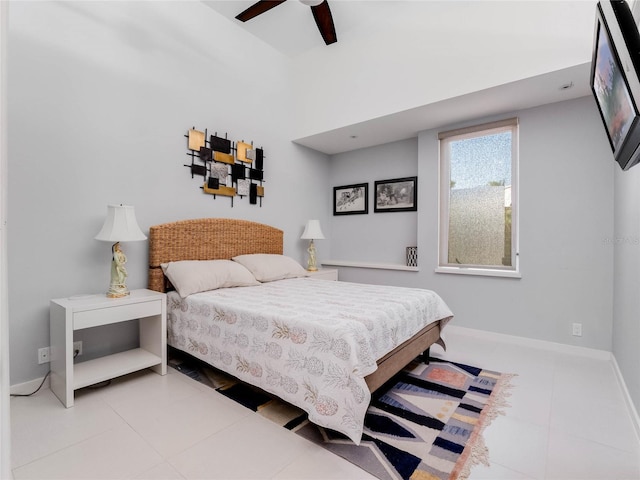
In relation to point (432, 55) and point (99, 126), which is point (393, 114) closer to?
point (432, 55)

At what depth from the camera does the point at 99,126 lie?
2559 mm

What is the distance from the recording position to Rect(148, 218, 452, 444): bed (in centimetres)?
160

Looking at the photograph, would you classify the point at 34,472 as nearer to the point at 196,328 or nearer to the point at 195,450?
the point at 195,450

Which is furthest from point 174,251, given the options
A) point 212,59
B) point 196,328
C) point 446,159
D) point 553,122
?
point 553,122

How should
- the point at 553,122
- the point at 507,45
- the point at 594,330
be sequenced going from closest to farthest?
the point at 507,45, the point at 594,330, the point at 553,122

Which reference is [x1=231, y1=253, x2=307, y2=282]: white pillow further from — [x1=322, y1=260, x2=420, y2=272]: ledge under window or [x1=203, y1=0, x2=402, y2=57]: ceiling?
[x1=203, y1=0, x2=402, y2=57]: ceiling

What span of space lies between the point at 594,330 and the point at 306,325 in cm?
278

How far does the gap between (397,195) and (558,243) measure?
1903 millimetres

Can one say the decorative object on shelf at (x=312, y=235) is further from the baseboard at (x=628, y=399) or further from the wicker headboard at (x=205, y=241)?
the baseboard at (x=628, y=399)

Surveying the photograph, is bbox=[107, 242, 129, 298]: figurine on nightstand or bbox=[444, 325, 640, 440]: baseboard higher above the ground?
bbox=[107, 242, 129, 298]: figurine on nightstand

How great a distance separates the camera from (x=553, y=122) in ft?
10.1

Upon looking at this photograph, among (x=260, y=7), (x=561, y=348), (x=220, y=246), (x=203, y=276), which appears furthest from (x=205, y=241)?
(x=561, y=348)

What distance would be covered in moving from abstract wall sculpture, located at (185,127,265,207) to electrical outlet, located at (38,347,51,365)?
1840 mm

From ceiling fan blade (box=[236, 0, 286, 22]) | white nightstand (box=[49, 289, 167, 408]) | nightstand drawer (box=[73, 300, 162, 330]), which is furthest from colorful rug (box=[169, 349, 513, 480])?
ceiling fan blade (box=[236, 0, 286, 22])
